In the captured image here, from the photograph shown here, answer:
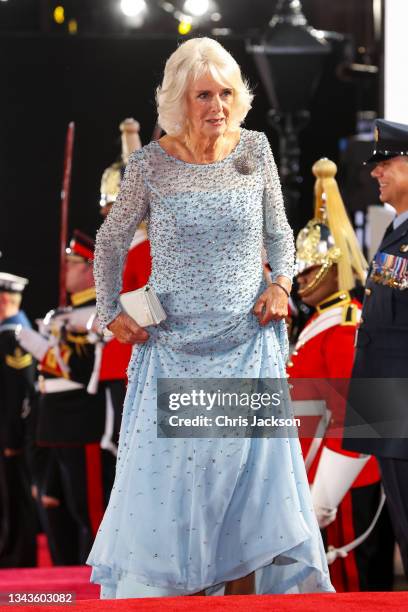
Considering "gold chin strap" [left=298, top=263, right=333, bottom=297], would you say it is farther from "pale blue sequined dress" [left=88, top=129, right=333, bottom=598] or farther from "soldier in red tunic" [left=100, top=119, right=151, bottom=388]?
"pale blue sequined dress" [left=88, top=129, right=333, bottom=598]

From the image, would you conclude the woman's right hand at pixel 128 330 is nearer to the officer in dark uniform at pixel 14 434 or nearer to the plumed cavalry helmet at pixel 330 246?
the plumed cavalry helmet at pixel 330 246

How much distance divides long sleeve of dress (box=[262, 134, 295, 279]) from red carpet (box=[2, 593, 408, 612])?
2.89 ft

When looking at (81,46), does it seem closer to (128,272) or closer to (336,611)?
(128,272)

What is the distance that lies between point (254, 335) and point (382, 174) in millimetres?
1130

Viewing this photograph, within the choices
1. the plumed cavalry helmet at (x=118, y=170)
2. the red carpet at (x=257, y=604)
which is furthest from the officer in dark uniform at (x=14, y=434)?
the red carpet at (x=257, y=604)

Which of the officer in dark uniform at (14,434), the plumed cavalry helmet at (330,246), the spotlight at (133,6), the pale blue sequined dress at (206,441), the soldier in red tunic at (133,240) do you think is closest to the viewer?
the pale blue sequined dress at (206,441)

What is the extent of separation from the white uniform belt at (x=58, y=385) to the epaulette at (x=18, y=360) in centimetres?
84

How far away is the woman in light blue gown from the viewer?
144 inches

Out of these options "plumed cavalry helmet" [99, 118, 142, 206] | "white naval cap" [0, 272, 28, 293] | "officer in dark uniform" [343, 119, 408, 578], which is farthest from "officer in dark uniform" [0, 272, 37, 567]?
"officer in dark uniform" [343, 119, 408, 578]

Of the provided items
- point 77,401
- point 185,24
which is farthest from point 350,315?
point 185,24

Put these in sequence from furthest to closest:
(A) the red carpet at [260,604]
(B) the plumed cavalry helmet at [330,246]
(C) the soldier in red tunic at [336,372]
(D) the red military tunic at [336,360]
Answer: (B) the plumed cavalry helmet at [330,246] < (D) the red military tunic at [336,360] < (C) the soldier in red tunic at [336,372] < (A) the red carpet at [260,604]

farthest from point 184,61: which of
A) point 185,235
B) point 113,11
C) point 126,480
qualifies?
point 113,11

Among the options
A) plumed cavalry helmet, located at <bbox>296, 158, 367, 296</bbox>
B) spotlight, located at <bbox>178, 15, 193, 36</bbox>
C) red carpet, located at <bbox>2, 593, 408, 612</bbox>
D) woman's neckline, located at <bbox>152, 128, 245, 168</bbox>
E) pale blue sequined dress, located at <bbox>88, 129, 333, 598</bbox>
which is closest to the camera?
red carpet, located at <bbox>2, 593, 408, 612</bbox>

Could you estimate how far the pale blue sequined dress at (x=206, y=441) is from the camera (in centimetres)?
364
